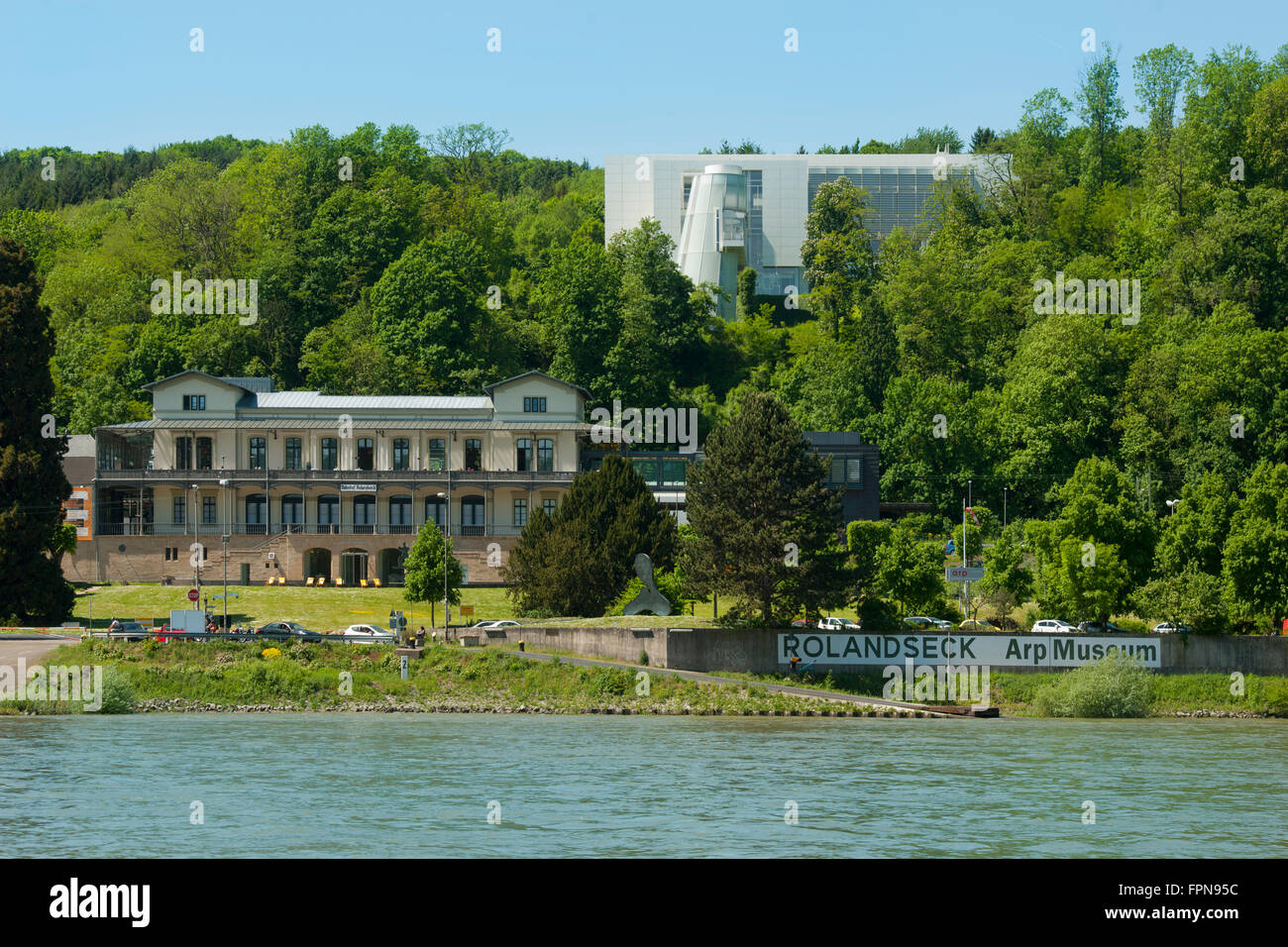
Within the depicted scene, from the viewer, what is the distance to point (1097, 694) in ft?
184

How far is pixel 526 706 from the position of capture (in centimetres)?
5659

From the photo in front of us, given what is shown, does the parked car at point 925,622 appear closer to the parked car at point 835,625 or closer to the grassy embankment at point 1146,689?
the parked car at point 835,625

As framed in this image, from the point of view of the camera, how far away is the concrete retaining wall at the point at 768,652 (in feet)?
191

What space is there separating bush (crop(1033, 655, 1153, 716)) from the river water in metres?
3.29

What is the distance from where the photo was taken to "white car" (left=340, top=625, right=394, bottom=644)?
63.2 metres

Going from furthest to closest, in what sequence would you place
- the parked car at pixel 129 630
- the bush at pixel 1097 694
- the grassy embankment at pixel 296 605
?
1. the grassy embankment at pixel 296 605
2. the parked car at pixel 129 630
3. the bush at pixel 1097 694

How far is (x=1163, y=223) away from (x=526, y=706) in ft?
215

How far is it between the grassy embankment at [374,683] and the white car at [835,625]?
515 cm

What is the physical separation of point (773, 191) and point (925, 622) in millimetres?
81832

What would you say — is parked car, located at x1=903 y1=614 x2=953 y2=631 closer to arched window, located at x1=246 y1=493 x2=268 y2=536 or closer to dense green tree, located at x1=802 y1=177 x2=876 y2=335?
arched window, located at x1=246 y1=493 x2=268 y2=536

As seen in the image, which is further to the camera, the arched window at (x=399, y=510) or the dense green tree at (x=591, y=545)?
the arched window at (x=399, y=510)

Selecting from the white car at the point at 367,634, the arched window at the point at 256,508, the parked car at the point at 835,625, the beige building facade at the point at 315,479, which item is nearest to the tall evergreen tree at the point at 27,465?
the beige building facade at the point at 315,479
